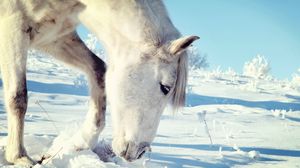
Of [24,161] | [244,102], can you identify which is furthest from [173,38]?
[244,102]

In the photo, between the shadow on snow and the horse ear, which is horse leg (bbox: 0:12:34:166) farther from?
the shadow on snow

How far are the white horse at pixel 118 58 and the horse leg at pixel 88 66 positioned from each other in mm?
14

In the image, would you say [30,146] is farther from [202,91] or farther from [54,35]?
[202,91]

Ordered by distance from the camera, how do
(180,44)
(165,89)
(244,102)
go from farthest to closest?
(244,102) < (165,89) < (180,44)

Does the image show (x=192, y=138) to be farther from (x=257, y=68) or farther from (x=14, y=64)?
(x=257, y=68)

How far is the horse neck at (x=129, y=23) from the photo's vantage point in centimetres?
322

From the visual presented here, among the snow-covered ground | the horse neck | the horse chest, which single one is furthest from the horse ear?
the horse chest

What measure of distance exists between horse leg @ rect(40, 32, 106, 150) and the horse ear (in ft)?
4.05

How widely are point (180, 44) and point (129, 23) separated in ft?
1.73

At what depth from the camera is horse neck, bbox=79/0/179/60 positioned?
322cm

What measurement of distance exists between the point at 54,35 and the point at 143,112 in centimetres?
129

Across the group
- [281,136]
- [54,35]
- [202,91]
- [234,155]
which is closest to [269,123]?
[281,136]

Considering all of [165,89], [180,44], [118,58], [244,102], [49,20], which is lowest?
[244,102]

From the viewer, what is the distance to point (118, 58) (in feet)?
11.0
